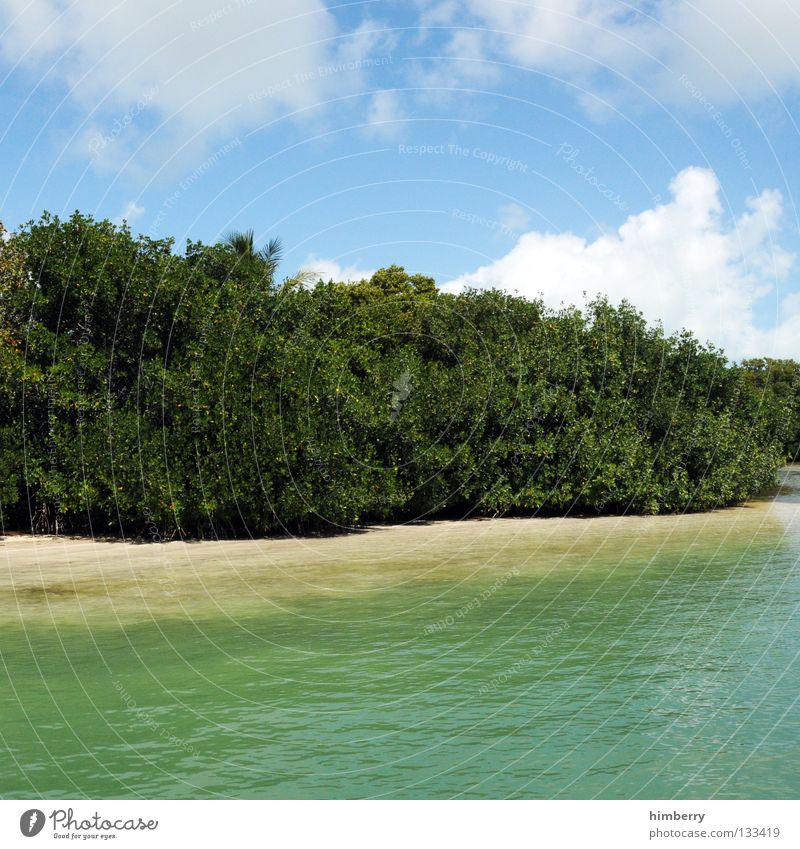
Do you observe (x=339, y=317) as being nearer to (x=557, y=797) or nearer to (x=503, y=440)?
(x=503, y=440)

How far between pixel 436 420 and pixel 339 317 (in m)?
4.78

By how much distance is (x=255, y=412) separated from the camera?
26.7m

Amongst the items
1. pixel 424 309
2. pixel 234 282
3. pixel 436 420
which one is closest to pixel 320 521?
pixel 436 420

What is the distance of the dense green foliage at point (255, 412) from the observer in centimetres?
2620

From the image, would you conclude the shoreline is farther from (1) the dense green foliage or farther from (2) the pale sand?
(1) the dense green foliage

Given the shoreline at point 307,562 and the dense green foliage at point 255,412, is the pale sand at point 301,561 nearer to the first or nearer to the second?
the shoreline at point 307,562

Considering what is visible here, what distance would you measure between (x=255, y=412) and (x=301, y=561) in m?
5.55

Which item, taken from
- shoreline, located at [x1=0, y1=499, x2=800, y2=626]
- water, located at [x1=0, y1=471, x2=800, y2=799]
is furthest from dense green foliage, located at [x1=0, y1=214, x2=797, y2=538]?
water, located at [x1=0, y1=471, x2=800, y2=799]

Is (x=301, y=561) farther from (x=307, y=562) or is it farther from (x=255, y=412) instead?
(x=255, y=412)

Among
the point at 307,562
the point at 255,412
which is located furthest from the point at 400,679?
the point at 255,412

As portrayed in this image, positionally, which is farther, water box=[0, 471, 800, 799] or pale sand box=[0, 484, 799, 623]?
pale sand box=[0, 484, 799, 623]

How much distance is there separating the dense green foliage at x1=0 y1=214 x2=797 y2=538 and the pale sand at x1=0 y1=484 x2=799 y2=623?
4.55ft

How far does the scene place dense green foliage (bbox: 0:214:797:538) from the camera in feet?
86.0

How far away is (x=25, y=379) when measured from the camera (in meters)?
26.4
